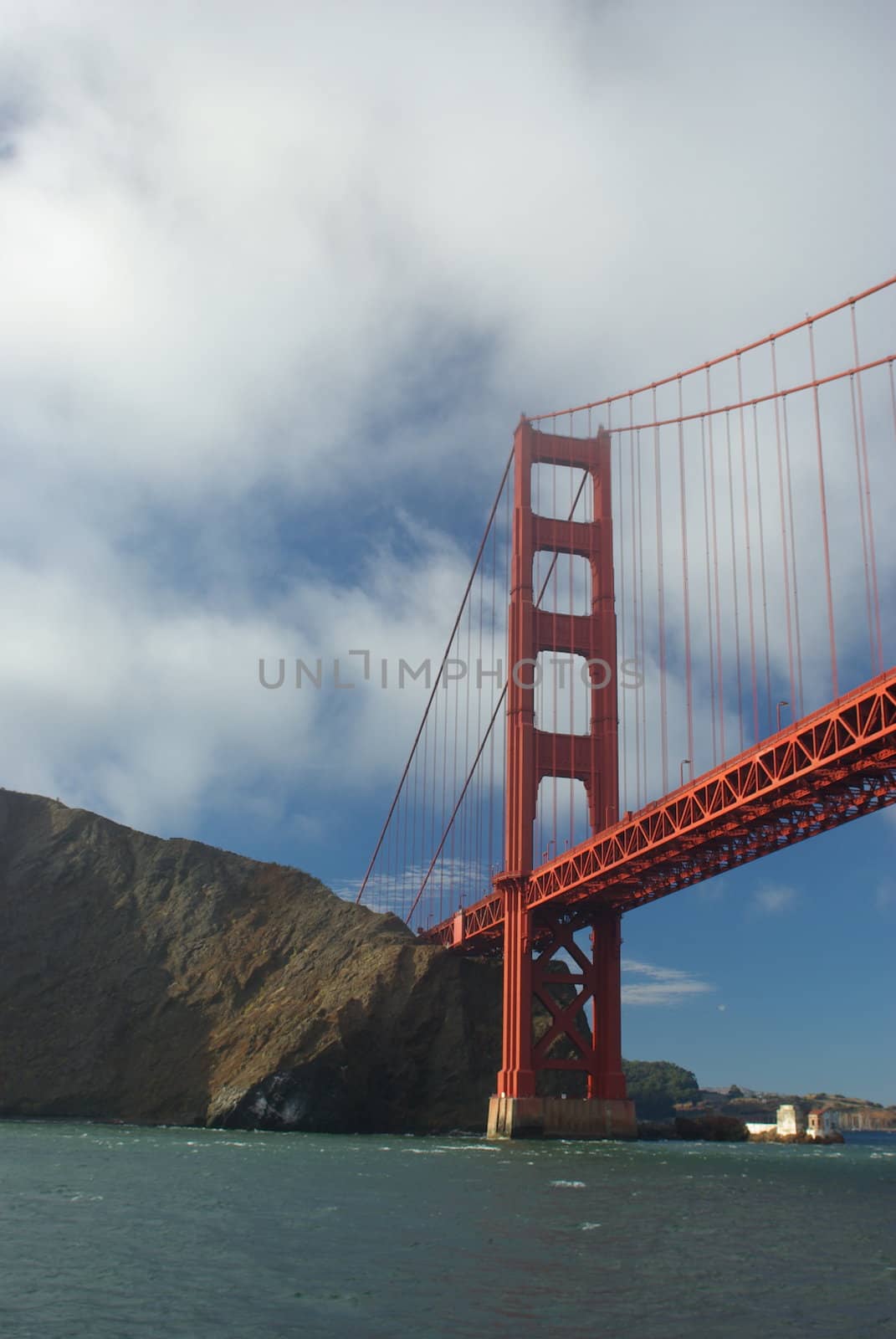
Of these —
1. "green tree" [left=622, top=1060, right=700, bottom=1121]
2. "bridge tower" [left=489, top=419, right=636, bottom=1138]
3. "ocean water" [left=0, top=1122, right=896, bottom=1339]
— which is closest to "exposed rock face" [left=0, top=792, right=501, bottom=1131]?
"bridge tower" [left=489, top=419, right=636, bottom=1138]

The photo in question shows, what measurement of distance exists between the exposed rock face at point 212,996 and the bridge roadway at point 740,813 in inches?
463

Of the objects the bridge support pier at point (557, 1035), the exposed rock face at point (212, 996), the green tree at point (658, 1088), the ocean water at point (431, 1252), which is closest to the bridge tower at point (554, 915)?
the bridge support pier at point (557, 1035)

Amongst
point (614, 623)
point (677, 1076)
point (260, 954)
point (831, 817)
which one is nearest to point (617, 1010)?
point (614, 623)

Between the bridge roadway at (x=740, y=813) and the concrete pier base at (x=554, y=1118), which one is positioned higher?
the bridge roadway at (x=740, y=813)

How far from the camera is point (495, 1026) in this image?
230 feet

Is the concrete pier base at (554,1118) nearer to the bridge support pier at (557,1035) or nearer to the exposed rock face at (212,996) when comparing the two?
the bridge support pier at (557,1035)

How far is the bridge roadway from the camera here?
34.1 metres

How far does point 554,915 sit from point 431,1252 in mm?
39655

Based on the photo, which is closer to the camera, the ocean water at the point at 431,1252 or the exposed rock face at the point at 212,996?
the ocean water at the point at 431,1252

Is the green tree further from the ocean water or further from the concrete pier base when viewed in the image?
the ocean water

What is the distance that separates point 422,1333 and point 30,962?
73.2 metres

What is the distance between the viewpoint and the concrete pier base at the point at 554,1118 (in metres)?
56.6

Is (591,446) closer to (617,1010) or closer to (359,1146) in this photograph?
(617,1010)

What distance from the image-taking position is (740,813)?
41.3m
